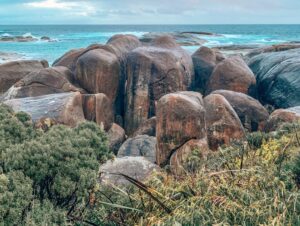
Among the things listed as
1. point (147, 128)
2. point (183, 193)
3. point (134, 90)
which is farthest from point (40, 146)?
point (134, 90)

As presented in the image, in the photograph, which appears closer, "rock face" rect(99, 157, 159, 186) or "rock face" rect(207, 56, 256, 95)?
"rock face" rect(99, 157, 159, 186)

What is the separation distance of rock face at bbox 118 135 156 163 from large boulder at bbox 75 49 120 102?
3474 mm

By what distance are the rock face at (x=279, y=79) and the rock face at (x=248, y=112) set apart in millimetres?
1920

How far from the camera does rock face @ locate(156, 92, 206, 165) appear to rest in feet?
37.0

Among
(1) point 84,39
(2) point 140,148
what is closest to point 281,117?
(2) point 140,148

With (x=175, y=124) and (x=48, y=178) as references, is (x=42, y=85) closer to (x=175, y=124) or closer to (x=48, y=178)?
(x=175, y=124)

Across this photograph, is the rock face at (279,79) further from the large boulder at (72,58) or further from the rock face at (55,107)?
the rock face at (55,107)

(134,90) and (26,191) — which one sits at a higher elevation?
(26,191)

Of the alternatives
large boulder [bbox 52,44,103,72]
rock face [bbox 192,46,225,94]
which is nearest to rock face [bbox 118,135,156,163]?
rock face [bbox 192,46,225,94]

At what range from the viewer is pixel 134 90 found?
53.1 feet

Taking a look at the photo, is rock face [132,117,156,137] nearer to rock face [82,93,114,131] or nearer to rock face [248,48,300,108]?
rock face [82,93,114,131]

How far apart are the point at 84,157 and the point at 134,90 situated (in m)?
10.5

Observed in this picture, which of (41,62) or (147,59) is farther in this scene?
(41,62)

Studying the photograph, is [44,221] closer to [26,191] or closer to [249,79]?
[26,191]
